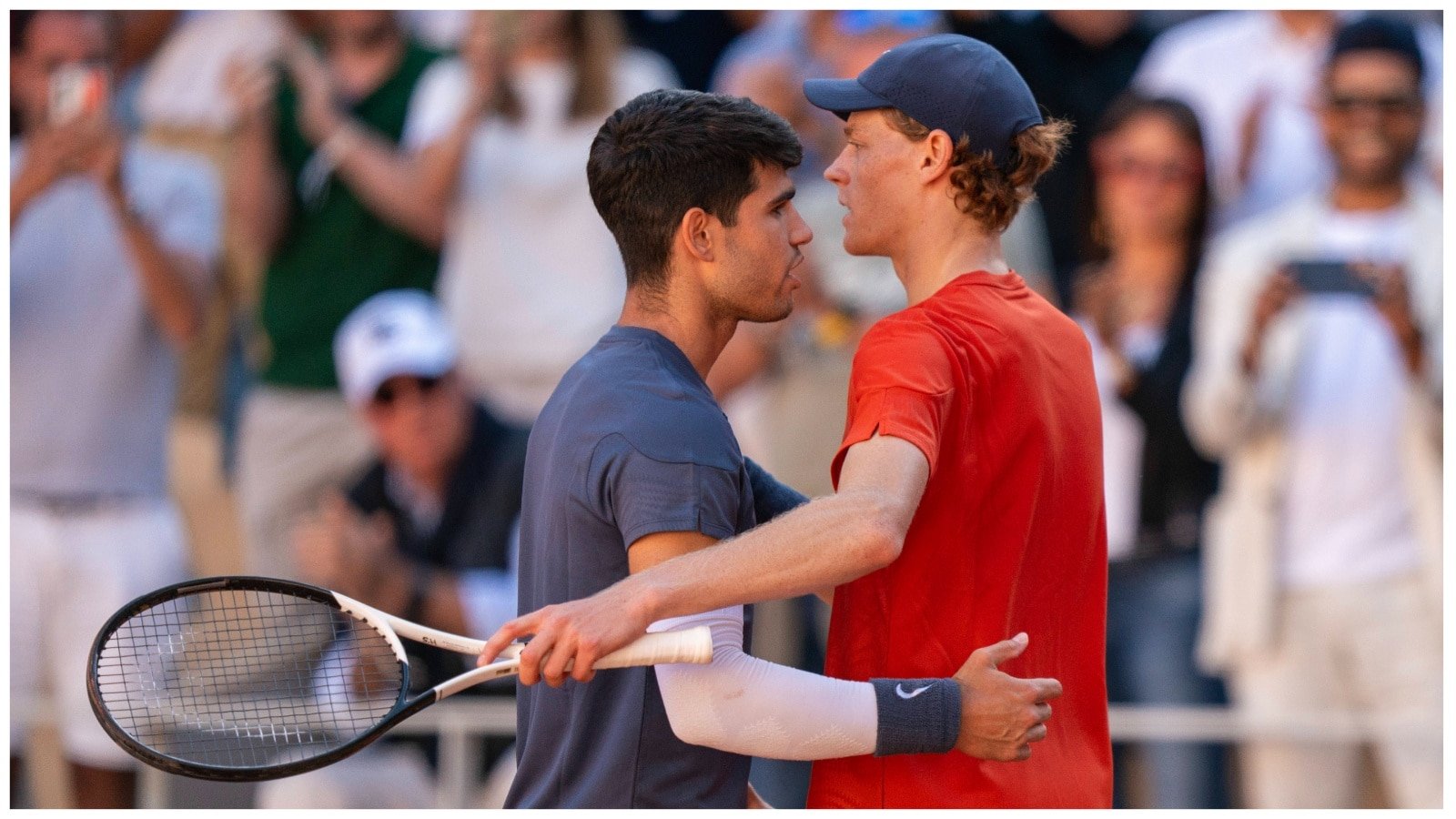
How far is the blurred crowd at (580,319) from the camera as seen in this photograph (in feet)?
18.8

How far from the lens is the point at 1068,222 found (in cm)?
613

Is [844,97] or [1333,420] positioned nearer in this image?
[844,97]

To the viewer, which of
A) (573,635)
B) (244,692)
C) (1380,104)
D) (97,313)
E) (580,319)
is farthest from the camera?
(97,313)

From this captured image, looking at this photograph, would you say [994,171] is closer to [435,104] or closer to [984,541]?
[984,541]

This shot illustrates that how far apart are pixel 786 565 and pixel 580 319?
12.6 feet

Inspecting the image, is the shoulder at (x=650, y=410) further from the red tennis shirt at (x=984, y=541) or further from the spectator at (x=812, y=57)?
the spectator at (x=812, y=57)

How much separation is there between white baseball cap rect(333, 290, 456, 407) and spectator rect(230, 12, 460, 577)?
218mm

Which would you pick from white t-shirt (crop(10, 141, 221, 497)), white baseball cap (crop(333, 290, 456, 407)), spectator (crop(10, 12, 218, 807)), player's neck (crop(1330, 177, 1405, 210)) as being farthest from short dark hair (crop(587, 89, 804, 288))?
white t-shirt (crop(10, 141, 221, 497))

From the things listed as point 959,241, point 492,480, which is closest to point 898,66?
point 959,241

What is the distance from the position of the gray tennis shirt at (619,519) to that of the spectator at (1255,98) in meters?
3.72

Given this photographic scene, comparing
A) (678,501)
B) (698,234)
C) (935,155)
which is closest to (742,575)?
(678,501)

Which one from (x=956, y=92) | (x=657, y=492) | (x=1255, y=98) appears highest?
(x=1255, y=98)

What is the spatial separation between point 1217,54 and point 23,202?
412 centimetres

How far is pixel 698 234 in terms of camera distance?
2867mm
